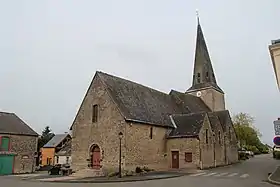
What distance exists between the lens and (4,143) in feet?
115

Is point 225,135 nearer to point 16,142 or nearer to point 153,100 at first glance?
point 153,100

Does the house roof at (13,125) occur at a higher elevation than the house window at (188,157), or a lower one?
higher

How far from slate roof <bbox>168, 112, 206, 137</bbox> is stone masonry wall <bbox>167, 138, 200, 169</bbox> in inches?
23.8

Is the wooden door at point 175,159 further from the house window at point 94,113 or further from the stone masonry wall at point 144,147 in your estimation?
the house window at point 94,113

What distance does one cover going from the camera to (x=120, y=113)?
2491 centimetres

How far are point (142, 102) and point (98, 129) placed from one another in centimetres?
551

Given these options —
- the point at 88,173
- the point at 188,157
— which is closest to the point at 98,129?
the point at 88,173

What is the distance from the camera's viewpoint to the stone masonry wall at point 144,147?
24.6 m

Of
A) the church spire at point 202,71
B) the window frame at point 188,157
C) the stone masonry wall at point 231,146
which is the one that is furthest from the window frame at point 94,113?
the church spire at point 202,71

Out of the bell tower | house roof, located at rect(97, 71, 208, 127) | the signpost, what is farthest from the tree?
the signpost

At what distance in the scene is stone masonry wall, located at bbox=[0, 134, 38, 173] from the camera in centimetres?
3616

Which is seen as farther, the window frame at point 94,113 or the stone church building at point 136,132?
the window frame at point 94,113

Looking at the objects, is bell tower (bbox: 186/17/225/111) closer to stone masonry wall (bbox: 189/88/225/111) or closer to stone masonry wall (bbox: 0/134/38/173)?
stone masonry wall (bbox: 189/88/225/111)

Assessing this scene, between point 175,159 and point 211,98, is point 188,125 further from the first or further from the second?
point 211,98
